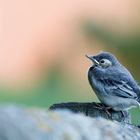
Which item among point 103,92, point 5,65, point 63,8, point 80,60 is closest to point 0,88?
point 5,65

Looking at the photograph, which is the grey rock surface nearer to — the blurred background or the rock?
the rock

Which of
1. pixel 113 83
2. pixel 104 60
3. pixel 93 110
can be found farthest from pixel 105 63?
pixel 93 110

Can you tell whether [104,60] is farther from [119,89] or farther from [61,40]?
[61,40]

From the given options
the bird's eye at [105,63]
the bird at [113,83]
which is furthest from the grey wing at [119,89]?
the bird's eye at [105,63]

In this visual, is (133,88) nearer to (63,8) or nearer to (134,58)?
(134,58)

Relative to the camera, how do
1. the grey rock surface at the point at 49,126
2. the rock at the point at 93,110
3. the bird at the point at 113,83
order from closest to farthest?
the grey rock surface at the point at 49,126, the rock at the point at 93,110, the bird at the point at 113,83

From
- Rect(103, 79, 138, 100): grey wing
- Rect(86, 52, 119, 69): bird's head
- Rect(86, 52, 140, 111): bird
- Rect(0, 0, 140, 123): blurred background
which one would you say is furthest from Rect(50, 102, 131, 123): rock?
Rect(0, 0, 140, 123): blurred background

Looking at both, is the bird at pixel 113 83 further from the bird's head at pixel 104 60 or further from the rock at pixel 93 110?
the rock at pixel 93 110
